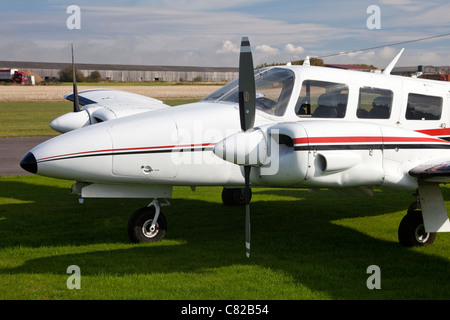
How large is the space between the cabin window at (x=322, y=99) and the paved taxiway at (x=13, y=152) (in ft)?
38.8

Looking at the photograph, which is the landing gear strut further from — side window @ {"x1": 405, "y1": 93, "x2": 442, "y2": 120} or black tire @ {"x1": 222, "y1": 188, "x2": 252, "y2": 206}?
side window @ {"x1": 405, "y1": 93, "x2": 442, "y2": 120}

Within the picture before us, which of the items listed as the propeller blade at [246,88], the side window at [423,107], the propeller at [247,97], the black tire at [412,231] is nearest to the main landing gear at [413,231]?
the black tire at [412,231]

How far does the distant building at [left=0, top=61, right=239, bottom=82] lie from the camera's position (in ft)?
438

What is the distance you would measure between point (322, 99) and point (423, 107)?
2.11 meters

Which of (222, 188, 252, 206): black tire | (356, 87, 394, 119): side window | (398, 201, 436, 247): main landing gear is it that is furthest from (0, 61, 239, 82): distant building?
(398, 201, 436, 247): main landing gear

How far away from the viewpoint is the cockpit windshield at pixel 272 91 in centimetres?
920

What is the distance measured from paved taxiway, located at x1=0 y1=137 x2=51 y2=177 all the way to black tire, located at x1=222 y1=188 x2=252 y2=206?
8.15m

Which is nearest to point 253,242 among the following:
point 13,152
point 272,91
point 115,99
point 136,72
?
point 272,91

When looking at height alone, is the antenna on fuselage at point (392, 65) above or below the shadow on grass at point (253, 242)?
above

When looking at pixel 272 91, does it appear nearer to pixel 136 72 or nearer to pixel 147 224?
pixel 147 224

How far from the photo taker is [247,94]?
819cm

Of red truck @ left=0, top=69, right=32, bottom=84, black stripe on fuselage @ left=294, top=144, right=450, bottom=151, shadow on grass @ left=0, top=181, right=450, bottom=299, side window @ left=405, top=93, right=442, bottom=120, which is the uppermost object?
red truck @ left=0, top=69, right=32, bottom=84

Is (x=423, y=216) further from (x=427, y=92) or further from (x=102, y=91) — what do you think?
(x=102, y=91)

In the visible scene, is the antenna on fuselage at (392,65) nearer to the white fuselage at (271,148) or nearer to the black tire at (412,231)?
the white fuselage at (271,148)
